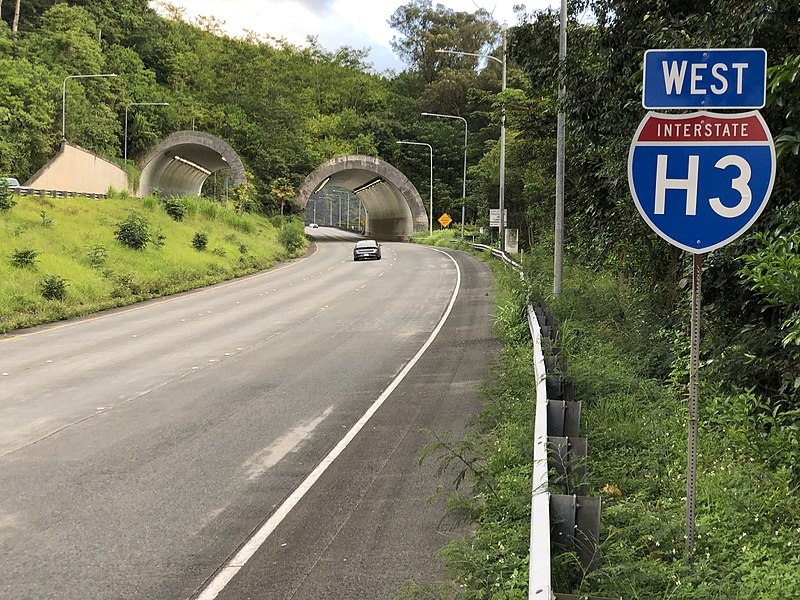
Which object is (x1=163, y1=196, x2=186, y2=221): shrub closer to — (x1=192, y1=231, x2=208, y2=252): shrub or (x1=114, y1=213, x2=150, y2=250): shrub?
(x1=192, y1=231, x2=208, y2=252): shrub

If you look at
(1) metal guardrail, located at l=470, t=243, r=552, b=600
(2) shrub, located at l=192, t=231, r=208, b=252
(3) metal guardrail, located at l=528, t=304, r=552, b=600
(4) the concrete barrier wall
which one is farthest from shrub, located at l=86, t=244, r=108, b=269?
(3) metal guardrail, located at l=528, t=304, r=552, b=600

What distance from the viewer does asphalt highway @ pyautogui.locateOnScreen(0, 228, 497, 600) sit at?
5504 mm

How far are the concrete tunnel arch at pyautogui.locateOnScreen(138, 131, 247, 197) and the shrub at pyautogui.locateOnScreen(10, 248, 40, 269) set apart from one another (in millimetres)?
39700

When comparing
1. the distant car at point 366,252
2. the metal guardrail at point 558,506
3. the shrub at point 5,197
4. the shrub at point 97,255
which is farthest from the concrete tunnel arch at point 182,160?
the metal guardrail at point 558,506

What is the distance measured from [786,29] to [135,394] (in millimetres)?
9464

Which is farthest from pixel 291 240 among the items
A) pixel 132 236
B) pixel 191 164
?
pixel 191 164

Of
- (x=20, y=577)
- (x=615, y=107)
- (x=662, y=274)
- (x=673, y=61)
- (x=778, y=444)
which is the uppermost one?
(x=615, y=107)

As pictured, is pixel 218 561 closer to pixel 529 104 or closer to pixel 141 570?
pixel 141 570

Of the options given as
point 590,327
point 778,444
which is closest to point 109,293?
point 590,327

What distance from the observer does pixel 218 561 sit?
5.64 metres

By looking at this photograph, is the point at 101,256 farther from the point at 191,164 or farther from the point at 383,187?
the point at 191,164

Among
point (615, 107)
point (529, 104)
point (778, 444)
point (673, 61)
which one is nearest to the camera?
point (673, 61)

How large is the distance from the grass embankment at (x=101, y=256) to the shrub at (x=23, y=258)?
28 mm

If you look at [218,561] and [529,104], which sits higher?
[529,104]
